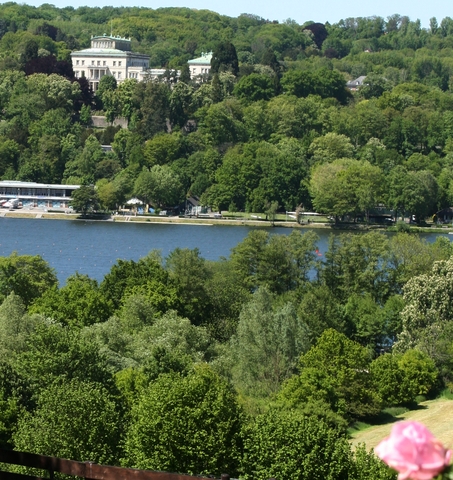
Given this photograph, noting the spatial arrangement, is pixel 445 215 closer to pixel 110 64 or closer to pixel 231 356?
pixel 110 64

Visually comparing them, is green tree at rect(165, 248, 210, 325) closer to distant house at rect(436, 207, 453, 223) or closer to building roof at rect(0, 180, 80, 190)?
distant house at rect(436, 207, 453, 223)

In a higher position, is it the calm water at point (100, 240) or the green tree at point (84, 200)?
the green tree at point (84, 200)

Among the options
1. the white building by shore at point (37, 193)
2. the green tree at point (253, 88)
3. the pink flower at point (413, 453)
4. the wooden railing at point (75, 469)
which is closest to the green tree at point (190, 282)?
the wooden railing at point (75, 469)

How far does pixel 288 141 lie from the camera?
88.2 metres

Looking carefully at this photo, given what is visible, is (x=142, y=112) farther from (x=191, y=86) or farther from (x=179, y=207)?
(x=179, y=207)

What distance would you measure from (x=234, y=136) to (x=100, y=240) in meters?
29.3

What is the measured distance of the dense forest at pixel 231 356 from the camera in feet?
51.3

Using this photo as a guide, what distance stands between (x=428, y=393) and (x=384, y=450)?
26.6 meters

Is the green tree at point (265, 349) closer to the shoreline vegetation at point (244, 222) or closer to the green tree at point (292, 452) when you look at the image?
the green tree at point (292, 452)

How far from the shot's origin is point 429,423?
25.1 metres

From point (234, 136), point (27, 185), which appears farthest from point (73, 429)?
point (234, 136)

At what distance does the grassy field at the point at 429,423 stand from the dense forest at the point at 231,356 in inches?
17.6

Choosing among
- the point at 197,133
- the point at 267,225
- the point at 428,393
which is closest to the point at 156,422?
the point at 428,393

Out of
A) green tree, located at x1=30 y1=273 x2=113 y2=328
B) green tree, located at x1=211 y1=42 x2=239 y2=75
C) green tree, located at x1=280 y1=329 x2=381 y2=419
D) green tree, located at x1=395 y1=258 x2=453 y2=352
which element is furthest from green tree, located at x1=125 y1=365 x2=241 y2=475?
green tree, located at x1=211 y1=42 x2=239 y2=75
